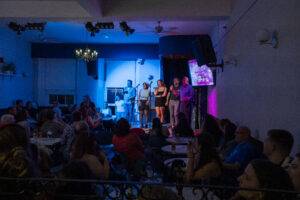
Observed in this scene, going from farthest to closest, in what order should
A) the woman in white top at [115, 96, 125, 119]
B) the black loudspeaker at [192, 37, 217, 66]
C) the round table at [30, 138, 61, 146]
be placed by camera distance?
the woman in white top at [115, 96, 125, 119] < the black loudspeaker at [192, 37, 217, 66] < the round table at [30, 138, 61, 146]

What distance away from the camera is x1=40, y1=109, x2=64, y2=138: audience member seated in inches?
260

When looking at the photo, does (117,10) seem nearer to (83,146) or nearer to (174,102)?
(83,146)

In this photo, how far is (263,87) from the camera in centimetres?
505

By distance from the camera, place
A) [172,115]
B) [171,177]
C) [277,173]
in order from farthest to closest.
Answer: [172,115]
[171,177]
[277,173]

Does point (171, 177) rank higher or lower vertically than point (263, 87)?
lower

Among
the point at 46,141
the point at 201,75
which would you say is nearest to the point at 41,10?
the point at 46,141

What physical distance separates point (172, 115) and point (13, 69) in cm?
557

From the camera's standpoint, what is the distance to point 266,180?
6.99 ft

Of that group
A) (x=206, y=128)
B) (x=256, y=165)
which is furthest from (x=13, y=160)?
(x=206, y=128)

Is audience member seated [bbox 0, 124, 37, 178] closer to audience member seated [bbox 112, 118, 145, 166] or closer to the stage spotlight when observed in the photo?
audience member seated [bbox 112, 118, 145, 166]

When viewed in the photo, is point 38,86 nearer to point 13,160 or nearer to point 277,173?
point 13,160

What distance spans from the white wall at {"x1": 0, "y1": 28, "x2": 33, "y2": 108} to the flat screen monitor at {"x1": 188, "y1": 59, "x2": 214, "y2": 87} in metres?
6.14

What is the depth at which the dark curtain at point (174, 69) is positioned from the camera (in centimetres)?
1430

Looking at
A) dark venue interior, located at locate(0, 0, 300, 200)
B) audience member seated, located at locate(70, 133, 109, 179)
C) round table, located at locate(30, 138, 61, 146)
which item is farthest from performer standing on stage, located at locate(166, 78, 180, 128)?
audience member seated, located at locate(70, 133, 109, 179)
